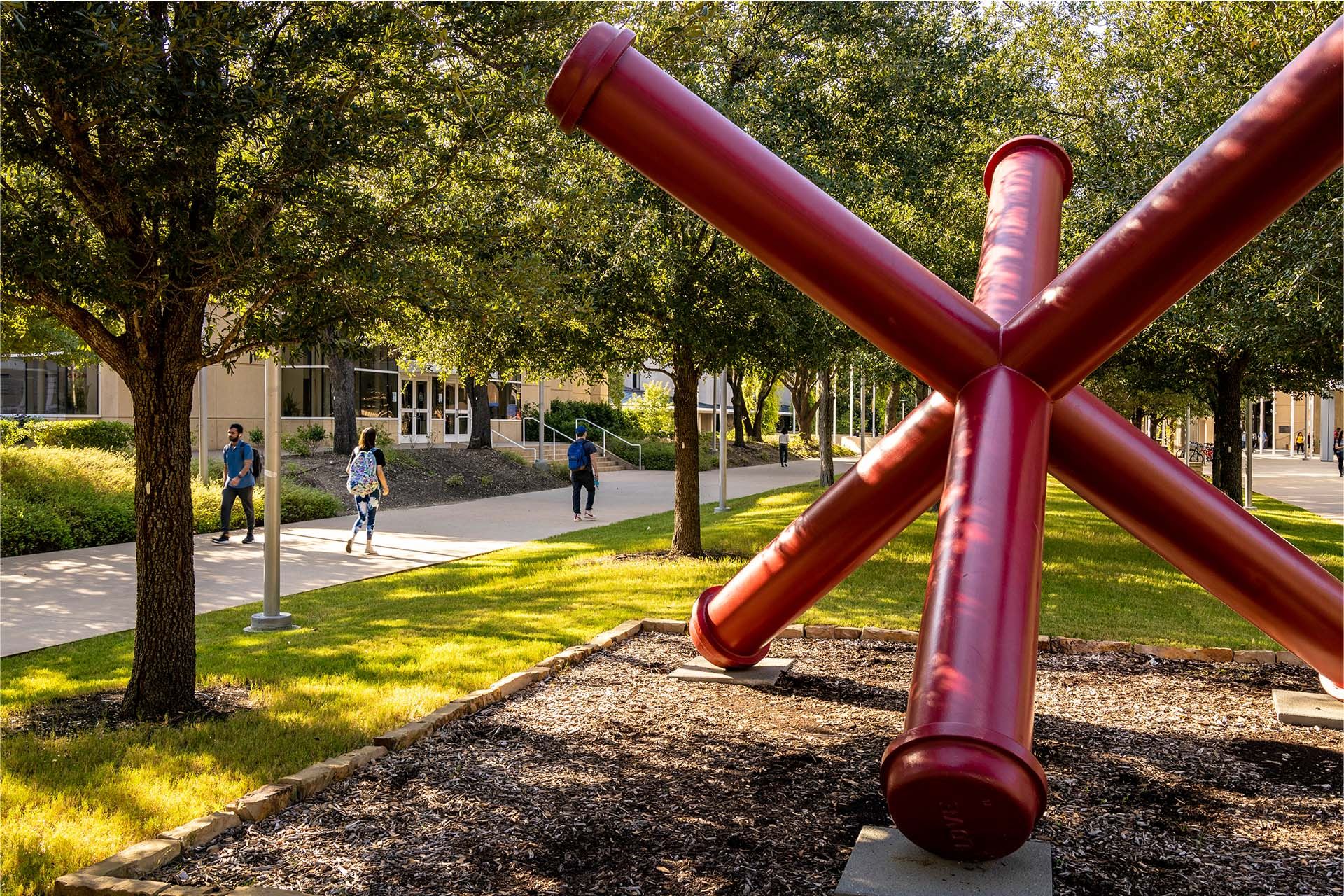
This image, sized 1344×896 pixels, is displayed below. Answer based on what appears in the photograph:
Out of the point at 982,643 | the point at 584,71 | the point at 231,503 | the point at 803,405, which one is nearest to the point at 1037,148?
the point at 584,71

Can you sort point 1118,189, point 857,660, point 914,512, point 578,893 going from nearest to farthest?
point 578,893, point 914,512, point 857,660, point 1118,189

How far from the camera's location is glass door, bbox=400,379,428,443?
34438mm

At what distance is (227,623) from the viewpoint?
348 inches

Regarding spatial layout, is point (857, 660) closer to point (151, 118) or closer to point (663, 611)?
point (663, 611)

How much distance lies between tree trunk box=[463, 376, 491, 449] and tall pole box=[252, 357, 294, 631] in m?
20.7

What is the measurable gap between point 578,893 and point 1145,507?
2.51 metres

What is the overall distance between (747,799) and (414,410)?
1243 inches

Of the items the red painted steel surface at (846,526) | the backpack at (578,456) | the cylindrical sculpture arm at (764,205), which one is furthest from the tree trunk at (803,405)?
the cylindrical sculpture arm at (764,205)

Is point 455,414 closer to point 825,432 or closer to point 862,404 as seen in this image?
point 825,432

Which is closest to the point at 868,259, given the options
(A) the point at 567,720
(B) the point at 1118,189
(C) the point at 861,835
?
(C) the point at 861,835

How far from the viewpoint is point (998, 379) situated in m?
3.85

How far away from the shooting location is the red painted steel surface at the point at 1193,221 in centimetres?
322

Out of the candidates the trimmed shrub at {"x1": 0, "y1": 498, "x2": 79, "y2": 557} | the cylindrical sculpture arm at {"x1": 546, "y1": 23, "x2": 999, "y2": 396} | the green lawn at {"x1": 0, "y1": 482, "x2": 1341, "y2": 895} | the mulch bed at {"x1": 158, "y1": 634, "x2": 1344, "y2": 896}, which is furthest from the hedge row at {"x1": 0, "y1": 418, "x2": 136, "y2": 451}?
the cylindrical sculpture arm at {"x1": 546, "y1": 23, "x2": 999, "y2": 396}

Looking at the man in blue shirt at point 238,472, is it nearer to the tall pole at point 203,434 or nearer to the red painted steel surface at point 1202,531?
the tall pole at point 203,434
